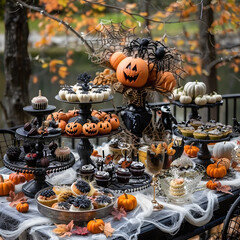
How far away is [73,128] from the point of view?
10.1 feet

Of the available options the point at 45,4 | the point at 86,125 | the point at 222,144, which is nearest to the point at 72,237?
the point at 86,125

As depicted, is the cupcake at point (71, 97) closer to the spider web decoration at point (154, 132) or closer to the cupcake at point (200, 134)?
the spider web decoration at point (154, 132)

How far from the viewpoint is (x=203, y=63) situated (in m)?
6.62

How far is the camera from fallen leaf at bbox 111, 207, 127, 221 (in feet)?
8.24

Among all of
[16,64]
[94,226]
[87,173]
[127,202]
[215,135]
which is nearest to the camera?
[94,226]

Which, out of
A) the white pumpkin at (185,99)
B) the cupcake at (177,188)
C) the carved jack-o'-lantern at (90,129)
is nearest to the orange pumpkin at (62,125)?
the carved jack-o'-lantern at (90,129)

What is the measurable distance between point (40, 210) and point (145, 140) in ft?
4.06

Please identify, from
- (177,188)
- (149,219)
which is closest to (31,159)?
(149,219)

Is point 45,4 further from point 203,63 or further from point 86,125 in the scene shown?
point 86,125

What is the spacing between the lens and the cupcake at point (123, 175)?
9.34 ft

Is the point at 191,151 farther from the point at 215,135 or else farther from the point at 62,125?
the point at 62,125

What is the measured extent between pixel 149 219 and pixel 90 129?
32.4 inches

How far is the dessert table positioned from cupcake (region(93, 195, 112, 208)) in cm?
9

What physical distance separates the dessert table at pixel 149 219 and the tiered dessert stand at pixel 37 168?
14 cm
